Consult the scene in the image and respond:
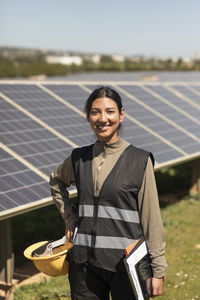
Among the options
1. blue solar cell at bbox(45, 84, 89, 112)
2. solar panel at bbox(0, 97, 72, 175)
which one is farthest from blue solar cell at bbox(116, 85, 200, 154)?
solar panel at bbox(0, 97, 72, 175)

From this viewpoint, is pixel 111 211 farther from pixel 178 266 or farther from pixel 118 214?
pixel 178 266

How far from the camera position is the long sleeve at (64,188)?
3947mm

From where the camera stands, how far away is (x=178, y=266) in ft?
30.1

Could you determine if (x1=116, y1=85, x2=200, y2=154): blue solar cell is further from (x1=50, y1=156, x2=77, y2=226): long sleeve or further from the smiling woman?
the smiling woman

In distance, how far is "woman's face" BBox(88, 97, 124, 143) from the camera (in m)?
3.54

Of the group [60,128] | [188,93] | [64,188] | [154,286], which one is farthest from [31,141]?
[188,93]

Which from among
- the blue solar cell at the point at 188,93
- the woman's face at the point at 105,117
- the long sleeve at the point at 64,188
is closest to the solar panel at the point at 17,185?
the long sleeve at the point at 64,188

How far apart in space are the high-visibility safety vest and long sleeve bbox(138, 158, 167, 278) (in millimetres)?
51

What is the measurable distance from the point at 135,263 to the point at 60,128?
22.6 ft

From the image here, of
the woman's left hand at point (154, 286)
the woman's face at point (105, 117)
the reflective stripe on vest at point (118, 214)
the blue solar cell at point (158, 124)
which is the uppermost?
the woman's face at point (105, 117)

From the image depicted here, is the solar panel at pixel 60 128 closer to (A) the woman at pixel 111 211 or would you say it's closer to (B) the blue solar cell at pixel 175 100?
(B) the blue solar cell at pixel 175 100

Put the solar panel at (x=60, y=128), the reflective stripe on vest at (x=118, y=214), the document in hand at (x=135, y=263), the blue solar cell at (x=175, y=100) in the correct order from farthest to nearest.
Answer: the blue solar cell at (x=175, y=100)
the solar panel at (x=60, y=128)
the reflective stripe on vest at (x=118, y=214)
the document in hand at (x=135, y=263)

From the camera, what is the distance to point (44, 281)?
852cm

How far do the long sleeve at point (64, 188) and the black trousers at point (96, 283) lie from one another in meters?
0.46
